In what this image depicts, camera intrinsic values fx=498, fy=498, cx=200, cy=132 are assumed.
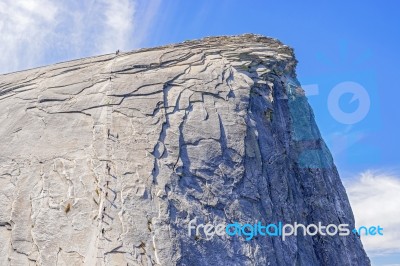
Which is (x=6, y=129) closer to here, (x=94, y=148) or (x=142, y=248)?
(x=94, y=148)

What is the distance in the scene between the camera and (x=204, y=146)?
963cm

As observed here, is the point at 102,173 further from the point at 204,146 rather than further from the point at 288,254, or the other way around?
the point at 288,254

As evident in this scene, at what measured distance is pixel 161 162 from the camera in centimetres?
910

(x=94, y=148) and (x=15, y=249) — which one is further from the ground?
(x=94, y=148)

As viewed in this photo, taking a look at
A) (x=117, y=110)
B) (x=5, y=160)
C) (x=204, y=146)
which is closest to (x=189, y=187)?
(x=204, y=146)

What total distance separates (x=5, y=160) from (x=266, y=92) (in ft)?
19.2

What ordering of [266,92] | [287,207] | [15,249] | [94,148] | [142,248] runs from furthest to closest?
[266,92]
[287,207]
[94,148]
[15,249]
[142,248]

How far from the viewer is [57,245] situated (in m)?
8.34

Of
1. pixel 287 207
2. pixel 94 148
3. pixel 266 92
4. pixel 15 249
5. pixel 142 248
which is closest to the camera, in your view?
pixel 142 248

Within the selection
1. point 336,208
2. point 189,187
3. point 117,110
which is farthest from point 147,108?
point 336,208

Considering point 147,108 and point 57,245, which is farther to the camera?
point 147,108

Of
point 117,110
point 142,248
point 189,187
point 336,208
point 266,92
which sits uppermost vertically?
point 266,92

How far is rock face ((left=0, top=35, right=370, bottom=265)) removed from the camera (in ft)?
27.5

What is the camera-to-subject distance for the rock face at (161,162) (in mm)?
8391
